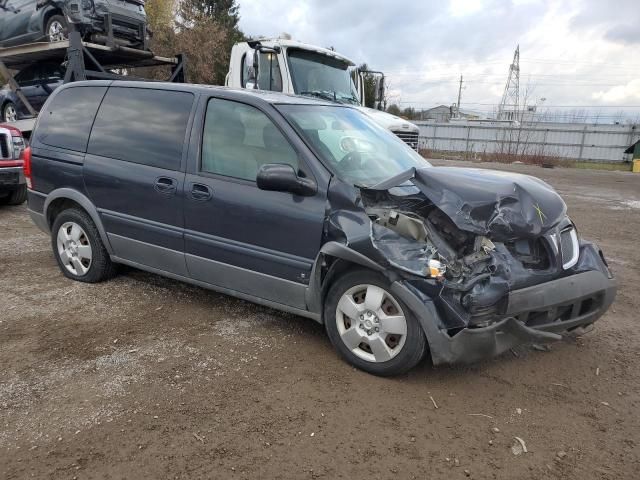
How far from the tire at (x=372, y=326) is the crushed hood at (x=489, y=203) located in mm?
603

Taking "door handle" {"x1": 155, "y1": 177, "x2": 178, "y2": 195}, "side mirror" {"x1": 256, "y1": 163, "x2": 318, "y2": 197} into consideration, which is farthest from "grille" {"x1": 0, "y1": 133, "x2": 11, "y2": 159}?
"side mirror" {"x1": 256, "y1": 163, "x2": 318, "y2": 197}

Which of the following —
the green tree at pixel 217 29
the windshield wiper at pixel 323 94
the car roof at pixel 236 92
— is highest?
the green tree at pixel 217 29

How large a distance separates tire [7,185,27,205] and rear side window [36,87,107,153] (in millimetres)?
4005

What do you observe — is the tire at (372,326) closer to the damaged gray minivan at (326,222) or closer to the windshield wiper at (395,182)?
the damaged gray minivan at (326,222)

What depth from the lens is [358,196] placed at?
10.6 ft

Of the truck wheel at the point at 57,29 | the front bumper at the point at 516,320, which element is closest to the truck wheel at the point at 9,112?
the truck wheel at the point at 57,29

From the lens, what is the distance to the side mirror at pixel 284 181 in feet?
10.7

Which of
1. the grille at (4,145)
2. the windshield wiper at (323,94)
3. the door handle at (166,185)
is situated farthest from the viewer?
the windshield wiper at (323,94)

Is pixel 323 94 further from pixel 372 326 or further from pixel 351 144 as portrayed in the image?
pixel 372 326

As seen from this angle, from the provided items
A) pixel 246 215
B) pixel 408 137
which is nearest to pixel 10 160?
pixel 246 215

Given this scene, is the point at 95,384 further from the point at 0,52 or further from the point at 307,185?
the point at 0,52

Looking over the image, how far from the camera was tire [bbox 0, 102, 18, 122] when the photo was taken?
33.1 feet

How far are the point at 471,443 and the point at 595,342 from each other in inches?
69.6

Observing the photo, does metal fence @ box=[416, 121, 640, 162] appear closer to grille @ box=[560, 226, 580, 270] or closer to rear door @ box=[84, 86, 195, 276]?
grille @ box=[560, 226, 580, 270]
